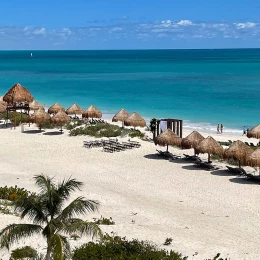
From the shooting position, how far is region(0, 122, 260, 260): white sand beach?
12641mm

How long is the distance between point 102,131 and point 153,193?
10944 mm

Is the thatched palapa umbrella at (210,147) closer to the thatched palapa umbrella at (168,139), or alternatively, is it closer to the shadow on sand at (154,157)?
the thatched palapa umbrella at (168,139)

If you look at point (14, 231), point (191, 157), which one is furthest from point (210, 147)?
point (14, 231)

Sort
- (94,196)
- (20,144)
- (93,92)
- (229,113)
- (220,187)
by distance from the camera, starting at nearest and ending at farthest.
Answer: (94,196) → (220,187) → (20,144) → (229,113) → (93,92)

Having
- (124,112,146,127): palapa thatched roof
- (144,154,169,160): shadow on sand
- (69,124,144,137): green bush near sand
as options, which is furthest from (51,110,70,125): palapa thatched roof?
(144,154,169,160): shadow on sand

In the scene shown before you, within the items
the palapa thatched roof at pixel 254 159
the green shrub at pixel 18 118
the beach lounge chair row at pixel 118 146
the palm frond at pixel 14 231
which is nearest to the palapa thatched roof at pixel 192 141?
the palapa thatched roof at pixel 254 159

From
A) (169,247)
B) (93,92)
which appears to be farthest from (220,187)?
(93,92)

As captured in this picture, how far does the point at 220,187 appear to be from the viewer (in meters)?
17.9

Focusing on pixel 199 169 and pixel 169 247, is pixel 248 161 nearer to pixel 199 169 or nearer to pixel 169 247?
pixel 199 169

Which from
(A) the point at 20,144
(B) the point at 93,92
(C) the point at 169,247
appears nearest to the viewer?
(C) the point at 169,247

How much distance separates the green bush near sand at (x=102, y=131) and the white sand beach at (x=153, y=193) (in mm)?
1547

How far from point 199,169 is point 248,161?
2.59 m

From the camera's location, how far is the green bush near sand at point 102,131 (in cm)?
2728

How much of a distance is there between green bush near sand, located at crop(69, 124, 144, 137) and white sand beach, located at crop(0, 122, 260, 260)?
1.55 metres
